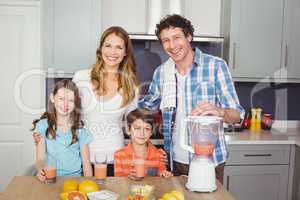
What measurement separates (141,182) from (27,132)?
1.73 meters

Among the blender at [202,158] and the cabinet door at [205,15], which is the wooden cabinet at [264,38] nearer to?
the cabinet door at [205,15]

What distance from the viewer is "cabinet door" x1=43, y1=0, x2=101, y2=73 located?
2.55 meters

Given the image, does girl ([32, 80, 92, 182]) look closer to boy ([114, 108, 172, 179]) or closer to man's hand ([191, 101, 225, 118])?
boy ([114, 108, 172, 179])

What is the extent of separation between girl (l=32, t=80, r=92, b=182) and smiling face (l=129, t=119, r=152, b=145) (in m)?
0.21

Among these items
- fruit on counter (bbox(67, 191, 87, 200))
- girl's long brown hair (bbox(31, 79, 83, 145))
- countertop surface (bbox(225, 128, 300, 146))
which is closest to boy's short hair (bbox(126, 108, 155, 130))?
girl's long brown hair (bbox(31, 79, 83, 145))

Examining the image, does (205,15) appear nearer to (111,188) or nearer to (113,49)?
(113,49)

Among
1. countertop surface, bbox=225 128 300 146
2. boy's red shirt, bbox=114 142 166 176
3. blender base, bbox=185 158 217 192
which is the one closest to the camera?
blender base, bbox=185 158 217 192

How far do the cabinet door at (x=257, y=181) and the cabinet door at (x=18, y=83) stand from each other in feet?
5.06

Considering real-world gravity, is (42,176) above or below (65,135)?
below

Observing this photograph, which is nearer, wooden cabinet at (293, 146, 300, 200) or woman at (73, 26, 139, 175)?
woman at (73, 26, 139, 175)

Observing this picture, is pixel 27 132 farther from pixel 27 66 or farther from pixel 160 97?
pixel 160 97

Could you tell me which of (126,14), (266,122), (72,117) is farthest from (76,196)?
(266,122)

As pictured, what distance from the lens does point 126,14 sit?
2643 millimetres

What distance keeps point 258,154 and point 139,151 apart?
112 centimetres
